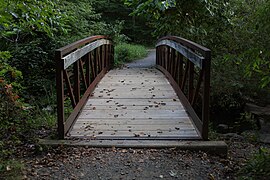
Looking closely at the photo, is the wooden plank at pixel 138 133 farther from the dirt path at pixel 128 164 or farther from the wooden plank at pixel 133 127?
the dirt path at pixel 128 164

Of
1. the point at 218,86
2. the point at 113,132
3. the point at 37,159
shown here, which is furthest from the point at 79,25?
the point at 37,159

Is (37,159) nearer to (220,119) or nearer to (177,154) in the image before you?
(177,154)

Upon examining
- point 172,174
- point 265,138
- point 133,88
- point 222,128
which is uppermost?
point 133,88

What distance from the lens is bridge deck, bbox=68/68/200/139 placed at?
458 cm

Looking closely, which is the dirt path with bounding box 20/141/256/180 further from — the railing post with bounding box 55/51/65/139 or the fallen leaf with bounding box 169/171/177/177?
the railing post with bounding box 55/51/65/139

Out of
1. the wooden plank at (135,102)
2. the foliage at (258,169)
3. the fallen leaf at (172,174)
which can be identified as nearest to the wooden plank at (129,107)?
the wooden plank at (135,102)

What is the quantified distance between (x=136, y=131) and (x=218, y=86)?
4520mm

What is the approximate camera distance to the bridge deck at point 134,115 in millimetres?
4585

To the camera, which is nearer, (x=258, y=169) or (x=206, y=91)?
(x=258, y=169)

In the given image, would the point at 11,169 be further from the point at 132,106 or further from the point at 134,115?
the point at 132,106

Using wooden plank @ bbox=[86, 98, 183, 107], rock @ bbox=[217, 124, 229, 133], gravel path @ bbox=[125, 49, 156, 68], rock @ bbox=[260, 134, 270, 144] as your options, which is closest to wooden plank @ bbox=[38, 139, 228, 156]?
wooden plank @ bbox=[86, 98, 183, 107]

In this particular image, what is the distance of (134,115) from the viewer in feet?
17.7

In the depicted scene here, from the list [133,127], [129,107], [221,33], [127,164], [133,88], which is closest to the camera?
[127,164]

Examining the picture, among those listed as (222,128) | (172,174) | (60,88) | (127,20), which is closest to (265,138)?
(222,128)
